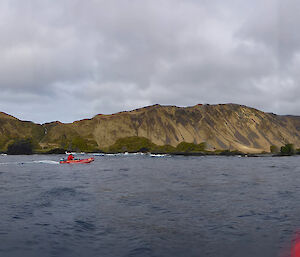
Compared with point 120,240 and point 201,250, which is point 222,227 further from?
point 120,240

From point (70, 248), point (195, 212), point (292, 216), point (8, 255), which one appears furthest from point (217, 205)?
point (8, 255)

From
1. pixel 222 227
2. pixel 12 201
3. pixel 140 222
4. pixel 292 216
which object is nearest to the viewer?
pixel 222 227

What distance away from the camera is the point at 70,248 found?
13648mm

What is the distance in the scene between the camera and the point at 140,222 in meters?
17.8

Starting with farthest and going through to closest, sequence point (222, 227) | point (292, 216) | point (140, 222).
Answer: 1. point (292, 216)
2. point (140, 222)
3. point (222, 227)

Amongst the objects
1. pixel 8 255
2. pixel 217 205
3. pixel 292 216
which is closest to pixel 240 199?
pixel 217 205

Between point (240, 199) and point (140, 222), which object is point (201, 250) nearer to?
point (140, 222)

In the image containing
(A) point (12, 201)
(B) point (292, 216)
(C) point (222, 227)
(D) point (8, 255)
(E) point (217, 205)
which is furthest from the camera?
(A) point (12, 201)

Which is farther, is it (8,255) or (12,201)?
(12,201)

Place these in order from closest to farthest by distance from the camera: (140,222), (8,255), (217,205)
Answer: (8,255)
(140,222)
(217,205)

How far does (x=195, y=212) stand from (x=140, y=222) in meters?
4.53

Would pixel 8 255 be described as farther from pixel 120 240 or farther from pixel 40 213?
pixel 40 213

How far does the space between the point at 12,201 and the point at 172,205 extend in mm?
13198

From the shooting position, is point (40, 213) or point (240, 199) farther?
point (240, 199)
